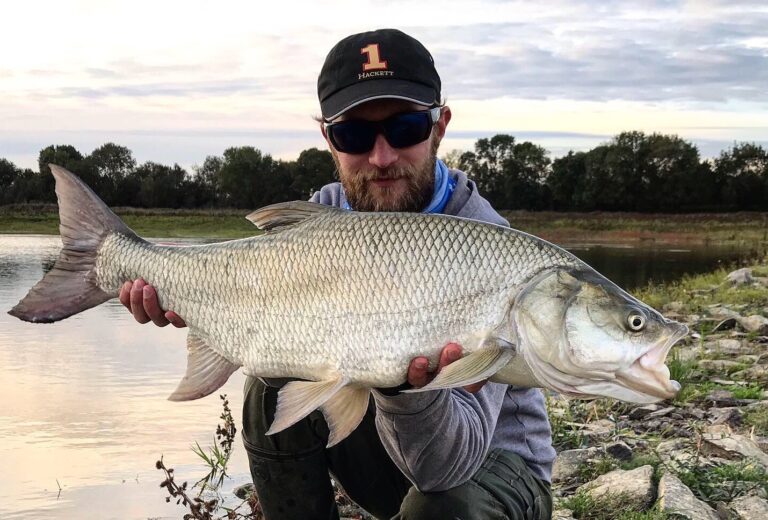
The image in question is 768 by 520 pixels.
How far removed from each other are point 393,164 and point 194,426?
320 centimetres

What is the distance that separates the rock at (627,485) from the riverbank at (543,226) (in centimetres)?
2909

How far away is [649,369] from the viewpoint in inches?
91.8

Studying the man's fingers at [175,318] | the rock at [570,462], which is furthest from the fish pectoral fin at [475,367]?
the rock at [570,462]

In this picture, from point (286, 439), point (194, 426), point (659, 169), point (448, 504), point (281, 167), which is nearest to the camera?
point (448, 504)

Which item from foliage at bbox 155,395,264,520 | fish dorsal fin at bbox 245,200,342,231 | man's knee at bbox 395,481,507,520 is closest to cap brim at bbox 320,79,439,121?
fish dorsal fin at bbox 245,200,342,231

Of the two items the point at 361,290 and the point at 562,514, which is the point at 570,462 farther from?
the point at 361,290

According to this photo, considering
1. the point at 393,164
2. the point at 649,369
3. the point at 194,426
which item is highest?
the point at 393,164

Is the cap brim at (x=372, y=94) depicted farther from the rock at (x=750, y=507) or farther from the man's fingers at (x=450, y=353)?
the rock at (x=750, y=507)

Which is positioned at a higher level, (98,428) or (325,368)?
(325,368)

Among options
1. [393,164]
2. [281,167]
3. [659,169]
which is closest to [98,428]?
[393,164]

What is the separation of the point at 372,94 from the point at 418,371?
1238 mm

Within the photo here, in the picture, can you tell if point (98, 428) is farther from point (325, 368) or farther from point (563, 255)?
point (563, 255)

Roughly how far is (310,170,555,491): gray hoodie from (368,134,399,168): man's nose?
3.13 ft

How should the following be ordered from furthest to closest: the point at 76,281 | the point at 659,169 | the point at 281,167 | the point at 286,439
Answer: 1. the point at 659,169
2. the point at 281,167
3. the point at 286,439
4. the point at 76,281
